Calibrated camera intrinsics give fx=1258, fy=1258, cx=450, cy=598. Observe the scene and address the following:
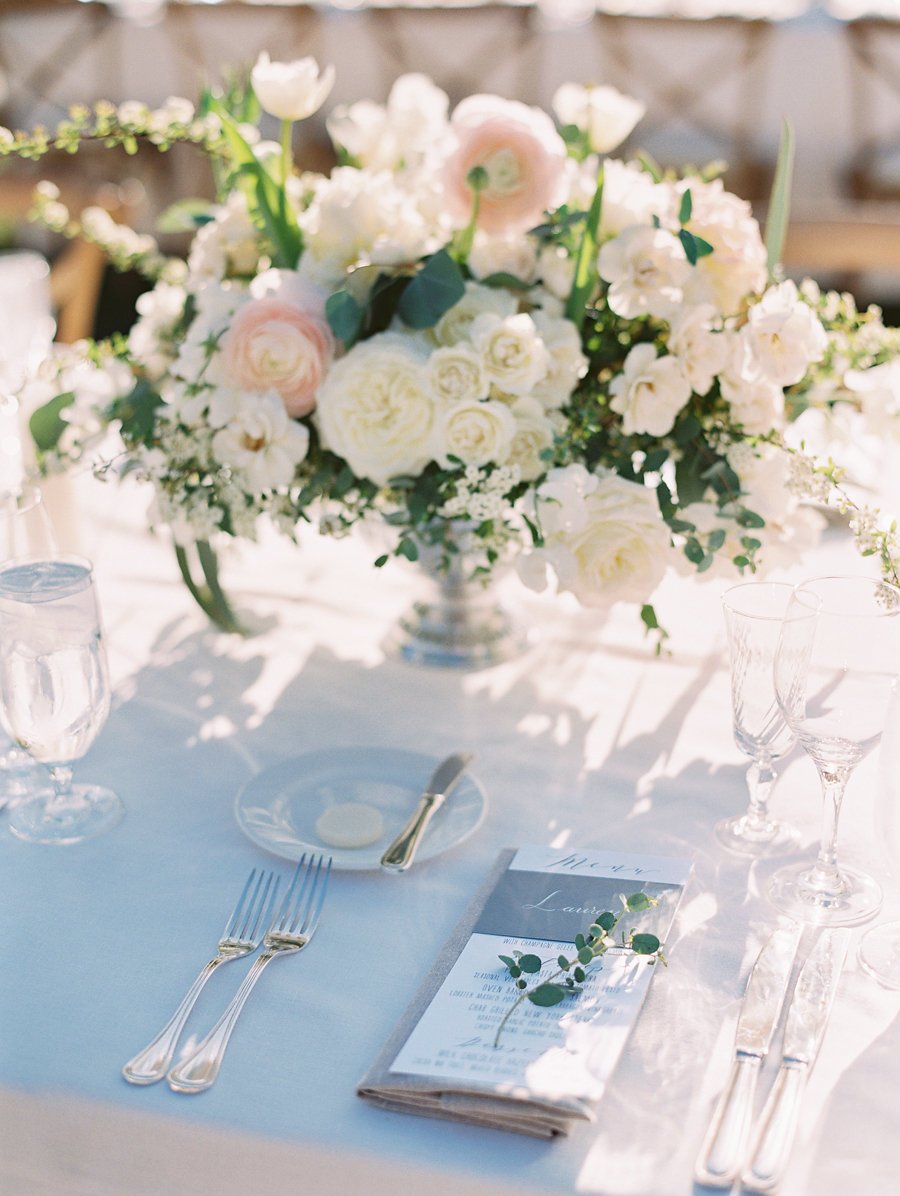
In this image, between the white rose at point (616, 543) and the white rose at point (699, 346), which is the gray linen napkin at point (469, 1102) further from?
the white rose at point (699, 346)

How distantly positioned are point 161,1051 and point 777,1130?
1.10 feet

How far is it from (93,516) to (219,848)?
71 centimetres

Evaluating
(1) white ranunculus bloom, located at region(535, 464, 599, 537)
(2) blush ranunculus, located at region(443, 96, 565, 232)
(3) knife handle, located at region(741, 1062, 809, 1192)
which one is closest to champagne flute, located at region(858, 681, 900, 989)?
(3) knife handle, located at region(741, 1062, 809, 1192)

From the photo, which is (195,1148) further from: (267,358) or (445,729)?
(267,358)

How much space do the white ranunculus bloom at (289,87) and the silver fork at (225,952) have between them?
0.67 m

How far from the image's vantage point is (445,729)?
110 centimetres

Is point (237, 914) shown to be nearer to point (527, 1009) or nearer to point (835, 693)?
point (527, 1009)

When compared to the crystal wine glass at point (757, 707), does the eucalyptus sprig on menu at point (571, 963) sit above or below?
below

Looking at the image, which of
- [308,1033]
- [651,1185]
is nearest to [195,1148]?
[308,1033]

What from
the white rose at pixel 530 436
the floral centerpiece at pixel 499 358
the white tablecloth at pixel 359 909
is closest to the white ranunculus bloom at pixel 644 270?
the floral centerpiece at pixel 499 358

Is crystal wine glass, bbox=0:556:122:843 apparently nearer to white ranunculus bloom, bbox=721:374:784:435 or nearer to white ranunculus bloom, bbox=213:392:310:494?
white ranunculus bloom, bbox=213:392:310:494

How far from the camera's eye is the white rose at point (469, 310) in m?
1.07

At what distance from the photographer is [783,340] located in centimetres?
103

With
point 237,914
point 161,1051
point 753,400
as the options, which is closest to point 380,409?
point 753,400
